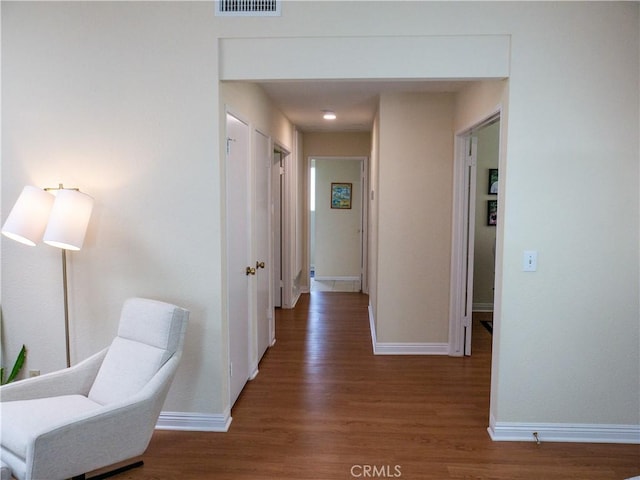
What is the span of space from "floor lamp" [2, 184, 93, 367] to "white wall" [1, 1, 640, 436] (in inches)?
11.0

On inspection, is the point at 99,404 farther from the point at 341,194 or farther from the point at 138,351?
the point at 341,194

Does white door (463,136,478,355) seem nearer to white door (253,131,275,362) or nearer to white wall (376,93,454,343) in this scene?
white wall (376,93,454,343)

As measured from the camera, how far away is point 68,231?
7.96 feet

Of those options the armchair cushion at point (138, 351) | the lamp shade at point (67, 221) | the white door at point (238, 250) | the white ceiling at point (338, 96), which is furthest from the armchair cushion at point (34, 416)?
the white ceiling at point (338, 96)

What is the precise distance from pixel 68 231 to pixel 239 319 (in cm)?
131

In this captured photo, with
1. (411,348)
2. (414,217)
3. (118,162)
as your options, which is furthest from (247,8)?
(411,348)

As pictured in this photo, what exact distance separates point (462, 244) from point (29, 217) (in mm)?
3241

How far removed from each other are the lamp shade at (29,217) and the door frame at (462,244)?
121 inches

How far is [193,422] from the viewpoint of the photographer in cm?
282

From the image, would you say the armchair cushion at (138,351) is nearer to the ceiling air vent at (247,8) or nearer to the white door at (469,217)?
the ceiling air vent at (247,8)

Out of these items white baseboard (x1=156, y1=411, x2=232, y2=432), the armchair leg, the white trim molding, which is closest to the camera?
the armchair leg

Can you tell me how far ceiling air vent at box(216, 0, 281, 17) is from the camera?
2.61m

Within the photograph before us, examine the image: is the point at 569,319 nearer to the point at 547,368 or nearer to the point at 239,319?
the point at 547,368

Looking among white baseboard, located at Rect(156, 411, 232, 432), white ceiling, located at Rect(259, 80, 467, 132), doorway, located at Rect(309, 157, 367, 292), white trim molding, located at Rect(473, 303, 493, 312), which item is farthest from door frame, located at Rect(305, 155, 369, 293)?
white baseboard, located at Rect(156, 411, 232, 432)
